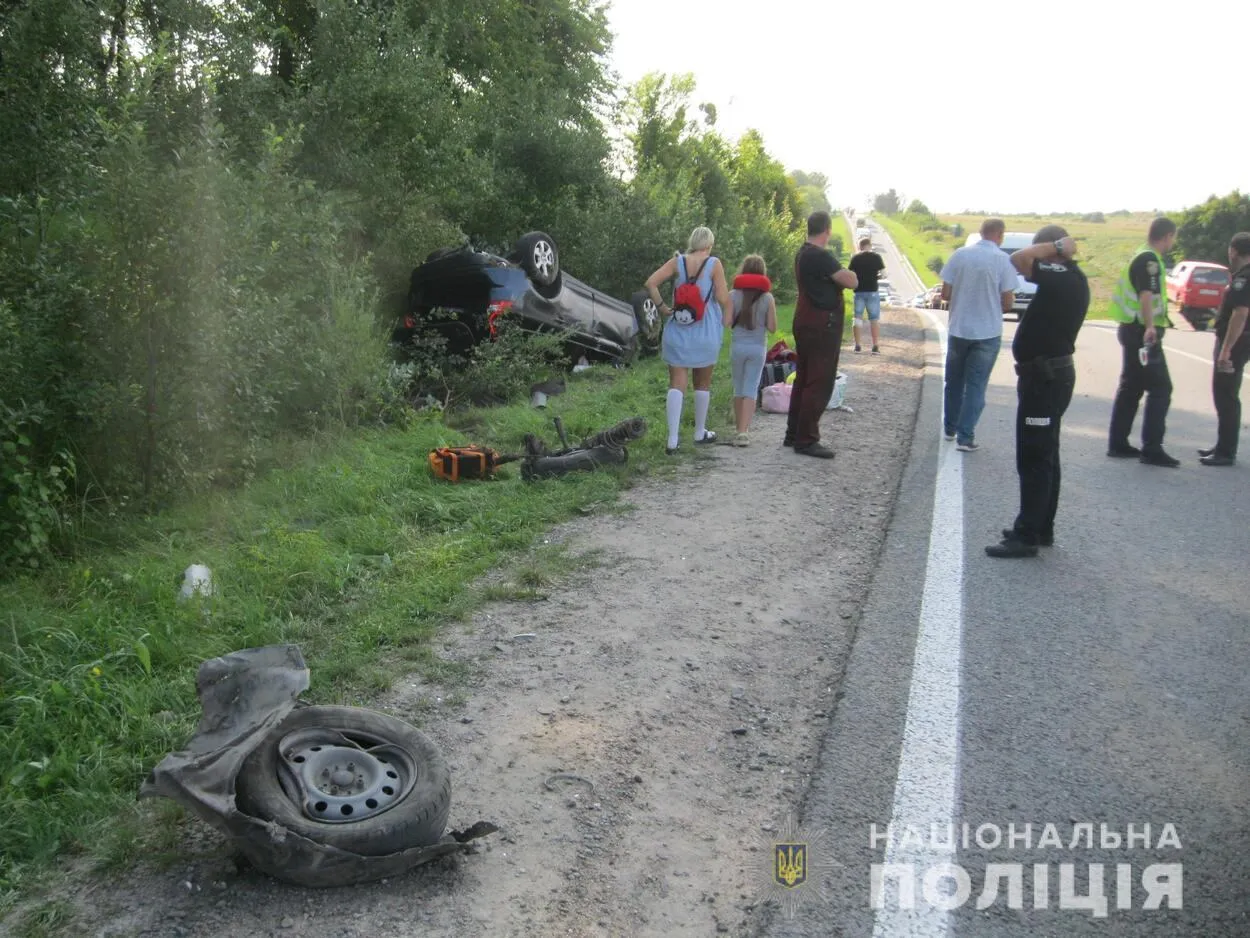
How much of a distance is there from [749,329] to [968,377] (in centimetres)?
201

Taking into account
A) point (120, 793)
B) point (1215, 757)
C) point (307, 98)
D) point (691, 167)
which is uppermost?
point (691, 167)

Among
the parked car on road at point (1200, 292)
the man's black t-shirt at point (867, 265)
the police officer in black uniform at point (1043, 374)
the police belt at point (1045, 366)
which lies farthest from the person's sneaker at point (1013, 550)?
the parked car on road at point (1200, 292)

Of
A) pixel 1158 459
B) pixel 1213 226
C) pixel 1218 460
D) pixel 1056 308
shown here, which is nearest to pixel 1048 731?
pixel 1056 308

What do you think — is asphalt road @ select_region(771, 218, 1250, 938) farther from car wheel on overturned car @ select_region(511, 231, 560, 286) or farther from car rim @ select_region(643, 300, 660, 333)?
car rim @ select_region(643, 300, 660, 333)

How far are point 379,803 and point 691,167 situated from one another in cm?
2533

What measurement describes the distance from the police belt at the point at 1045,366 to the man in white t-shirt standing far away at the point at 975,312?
8.82 feet

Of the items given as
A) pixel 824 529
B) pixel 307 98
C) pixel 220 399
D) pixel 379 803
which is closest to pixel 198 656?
pixel 379 803

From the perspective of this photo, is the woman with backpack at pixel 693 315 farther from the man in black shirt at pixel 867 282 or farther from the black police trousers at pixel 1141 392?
the man in black shirt at pixel 867 282

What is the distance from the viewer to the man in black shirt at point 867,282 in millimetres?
13609

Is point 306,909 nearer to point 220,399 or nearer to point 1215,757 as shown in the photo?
point 1215,757

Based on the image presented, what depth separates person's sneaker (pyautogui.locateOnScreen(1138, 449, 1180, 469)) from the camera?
27.5 ft

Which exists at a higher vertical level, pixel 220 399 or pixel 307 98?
pixel 307 98

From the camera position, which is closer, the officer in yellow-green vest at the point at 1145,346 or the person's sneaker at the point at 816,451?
the officer in yellow-green vest at the point at 1145,346

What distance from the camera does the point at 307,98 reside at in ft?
35.2
